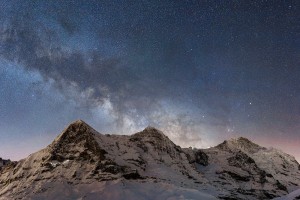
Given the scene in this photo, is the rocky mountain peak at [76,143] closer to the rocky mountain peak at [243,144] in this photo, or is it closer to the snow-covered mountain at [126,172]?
the snow-covered mountain at [126,172]

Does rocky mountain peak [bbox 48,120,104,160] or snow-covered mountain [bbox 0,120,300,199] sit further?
rocky mountain peak [bbox 48,120,104,160]

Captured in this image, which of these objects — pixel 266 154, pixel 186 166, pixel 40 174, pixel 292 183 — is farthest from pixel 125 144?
pixel 266 154

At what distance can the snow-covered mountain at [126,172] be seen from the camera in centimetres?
8275

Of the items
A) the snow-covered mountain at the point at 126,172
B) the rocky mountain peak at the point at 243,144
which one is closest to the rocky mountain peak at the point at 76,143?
the snow-covered mountain at the point at 126,172

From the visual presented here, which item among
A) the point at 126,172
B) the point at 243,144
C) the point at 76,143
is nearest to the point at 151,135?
the point at 76,143

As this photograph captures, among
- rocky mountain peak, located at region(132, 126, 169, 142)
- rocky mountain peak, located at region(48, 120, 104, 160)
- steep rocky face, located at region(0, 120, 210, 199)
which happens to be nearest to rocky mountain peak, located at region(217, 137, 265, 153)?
rocky mountain peak, located at region(132, 126, 169, 142)

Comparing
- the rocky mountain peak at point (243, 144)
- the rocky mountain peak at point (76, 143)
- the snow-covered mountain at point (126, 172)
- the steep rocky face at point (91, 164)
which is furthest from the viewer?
the rocky mountain peak at point (243, 144)

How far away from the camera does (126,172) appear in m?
89.4

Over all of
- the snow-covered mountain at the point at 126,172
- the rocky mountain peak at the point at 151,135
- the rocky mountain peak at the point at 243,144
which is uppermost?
the rocky mountain peak at the point at 243,144

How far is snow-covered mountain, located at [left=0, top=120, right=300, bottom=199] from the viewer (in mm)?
82750

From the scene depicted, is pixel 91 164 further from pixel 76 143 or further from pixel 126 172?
pixel 76 143

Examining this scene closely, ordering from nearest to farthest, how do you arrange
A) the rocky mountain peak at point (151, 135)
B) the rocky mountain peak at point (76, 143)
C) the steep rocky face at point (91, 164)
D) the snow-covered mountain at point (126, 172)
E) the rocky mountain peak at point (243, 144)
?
the snow-covered mountain at point (126, 172) < the steep rocky face at point (91, 164) < the rocky mountain peak at point (76, 143) < the rocky mountain peak at point (151, 135) < the rocky mountain peak at point (243, 144)

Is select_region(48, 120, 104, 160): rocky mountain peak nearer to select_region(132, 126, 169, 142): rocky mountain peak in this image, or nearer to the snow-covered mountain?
the snow-covered mountain

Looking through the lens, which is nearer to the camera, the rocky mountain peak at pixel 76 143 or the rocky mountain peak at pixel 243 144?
the rocky mountain peak at pixel 76 143
